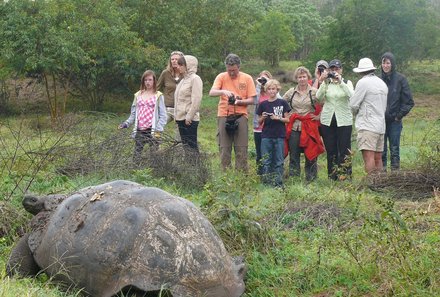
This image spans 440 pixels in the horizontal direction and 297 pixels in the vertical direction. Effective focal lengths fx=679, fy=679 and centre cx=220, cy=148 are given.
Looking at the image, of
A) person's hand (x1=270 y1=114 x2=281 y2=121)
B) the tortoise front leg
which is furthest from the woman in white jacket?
the tortoise front leg

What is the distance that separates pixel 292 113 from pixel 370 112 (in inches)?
41.5

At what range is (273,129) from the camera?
8.90 metres

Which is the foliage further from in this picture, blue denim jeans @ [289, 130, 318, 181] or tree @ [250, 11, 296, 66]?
blue denim jeans @ [289, 130, 318, 181]

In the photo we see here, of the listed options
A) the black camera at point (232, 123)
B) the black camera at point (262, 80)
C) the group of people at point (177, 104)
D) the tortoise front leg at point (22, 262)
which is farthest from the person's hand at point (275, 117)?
the tortoise front leg at point (22, 262)

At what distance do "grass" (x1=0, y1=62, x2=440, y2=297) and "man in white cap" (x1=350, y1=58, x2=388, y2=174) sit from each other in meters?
1.13

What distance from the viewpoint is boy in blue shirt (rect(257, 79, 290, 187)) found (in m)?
8.89

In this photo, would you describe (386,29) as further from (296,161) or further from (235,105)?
(235,105)

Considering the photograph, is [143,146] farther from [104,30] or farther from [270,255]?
[104,30]

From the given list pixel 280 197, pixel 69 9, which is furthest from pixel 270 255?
pixel 69 9

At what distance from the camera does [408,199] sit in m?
7.97

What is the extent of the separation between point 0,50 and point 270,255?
54.3 feet

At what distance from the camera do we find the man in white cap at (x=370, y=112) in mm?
8867

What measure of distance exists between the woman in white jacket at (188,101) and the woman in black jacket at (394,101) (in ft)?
8.61

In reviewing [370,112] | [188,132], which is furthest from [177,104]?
[370,112]
